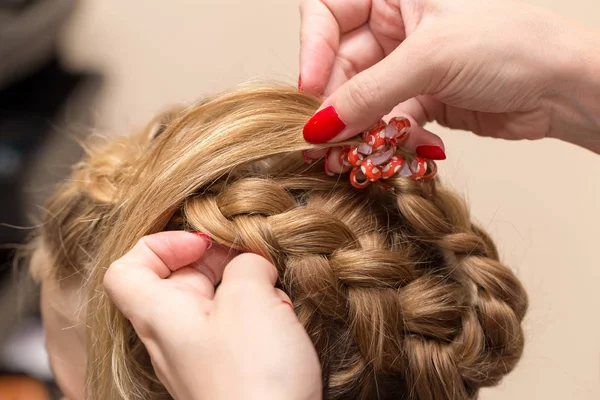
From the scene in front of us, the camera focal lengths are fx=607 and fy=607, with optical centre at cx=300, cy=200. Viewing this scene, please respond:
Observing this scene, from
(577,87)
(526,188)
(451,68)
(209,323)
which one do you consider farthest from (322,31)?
(526,188)

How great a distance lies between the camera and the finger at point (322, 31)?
89 cm

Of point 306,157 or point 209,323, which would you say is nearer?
point 209,323

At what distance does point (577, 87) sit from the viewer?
34.4 inches

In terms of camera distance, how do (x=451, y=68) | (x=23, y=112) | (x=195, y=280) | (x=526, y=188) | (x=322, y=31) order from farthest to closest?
1. (x=23, y=112)
2. (x=526, y=188)
3. (x=322, y=31)
4. (x=451, y=68)
5. (x=195, y=280)

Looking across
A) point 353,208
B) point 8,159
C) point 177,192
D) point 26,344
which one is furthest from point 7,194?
point 353,208

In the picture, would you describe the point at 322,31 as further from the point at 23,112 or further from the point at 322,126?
the point at 23,112

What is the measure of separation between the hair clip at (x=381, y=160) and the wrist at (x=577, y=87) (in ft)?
0.84

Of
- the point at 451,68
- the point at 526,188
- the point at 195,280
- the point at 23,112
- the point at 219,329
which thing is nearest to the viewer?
the point at 219,329

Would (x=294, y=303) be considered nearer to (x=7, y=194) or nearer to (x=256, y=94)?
(x=256, y=94)

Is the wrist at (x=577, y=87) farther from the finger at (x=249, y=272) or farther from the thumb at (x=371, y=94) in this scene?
the finger at (x=249, y=272)

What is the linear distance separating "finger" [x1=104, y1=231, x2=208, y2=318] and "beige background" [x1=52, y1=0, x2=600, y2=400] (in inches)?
25.9

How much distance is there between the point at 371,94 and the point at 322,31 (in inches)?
9.2

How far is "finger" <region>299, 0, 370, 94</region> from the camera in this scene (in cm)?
89

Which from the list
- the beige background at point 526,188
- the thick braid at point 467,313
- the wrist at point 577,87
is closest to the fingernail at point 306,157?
the thick braid at point 467,313
